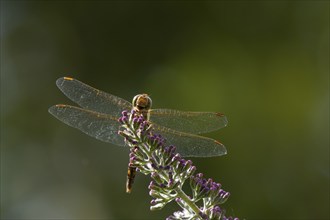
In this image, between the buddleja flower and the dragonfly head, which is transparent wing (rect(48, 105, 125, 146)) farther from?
the buddleja flower

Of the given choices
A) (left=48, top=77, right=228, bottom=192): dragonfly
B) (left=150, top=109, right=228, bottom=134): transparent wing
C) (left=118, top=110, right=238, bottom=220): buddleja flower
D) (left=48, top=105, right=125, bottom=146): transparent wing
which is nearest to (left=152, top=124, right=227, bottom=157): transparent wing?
(left=48, top=77, right=228, bottom=192): dragonfly

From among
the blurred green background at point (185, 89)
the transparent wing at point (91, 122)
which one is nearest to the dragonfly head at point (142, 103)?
the transparent wing at point (91, 122)

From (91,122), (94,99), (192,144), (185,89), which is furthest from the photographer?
(185,89)

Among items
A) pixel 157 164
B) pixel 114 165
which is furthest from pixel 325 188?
pixel 157 164

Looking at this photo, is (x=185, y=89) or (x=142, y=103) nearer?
(x=142, y=103)

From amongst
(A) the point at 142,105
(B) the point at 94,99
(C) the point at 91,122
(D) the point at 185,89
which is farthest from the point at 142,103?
(D) the point at 185,89

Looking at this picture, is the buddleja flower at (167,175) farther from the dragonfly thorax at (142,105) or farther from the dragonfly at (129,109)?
the dragonfly thorax at (142,105)

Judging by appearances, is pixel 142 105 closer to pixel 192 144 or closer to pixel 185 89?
pixel 192 144
